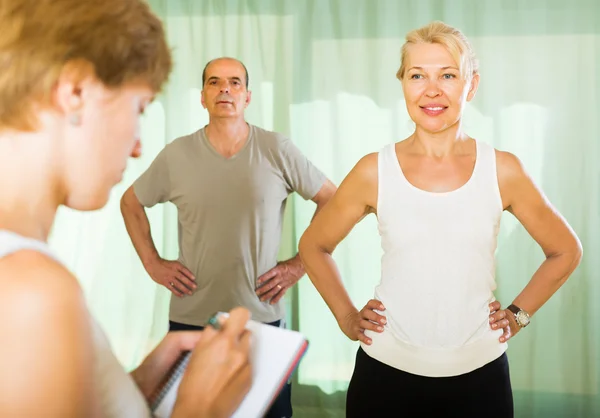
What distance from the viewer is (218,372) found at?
2.02ft

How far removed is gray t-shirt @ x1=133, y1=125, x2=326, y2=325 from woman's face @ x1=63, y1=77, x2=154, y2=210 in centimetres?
154

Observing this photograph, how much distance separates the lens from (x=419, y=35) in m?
1.54

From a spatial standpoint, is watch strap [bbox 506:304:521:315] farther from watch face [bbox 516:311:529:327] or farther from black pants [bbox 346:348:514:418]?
black pants [bbox 346:348:514:418]

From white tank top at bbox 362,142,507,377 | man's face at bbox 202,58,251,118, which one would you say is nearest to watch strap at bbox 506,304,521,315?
white tank top at bbox 362,142,507,377

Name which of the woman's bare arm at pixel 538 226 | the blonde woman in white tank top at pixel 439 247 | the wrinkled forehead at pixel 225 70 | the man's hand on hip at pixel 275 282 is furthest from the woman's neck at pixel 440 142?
the wrinkled forehead at pixel 225 70

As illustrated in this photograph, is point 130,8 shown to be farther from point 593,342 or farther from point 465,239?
point 593,342

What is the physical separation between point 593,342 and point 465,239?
5.07 ft

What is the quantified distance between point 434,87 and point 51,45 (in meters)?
1.17

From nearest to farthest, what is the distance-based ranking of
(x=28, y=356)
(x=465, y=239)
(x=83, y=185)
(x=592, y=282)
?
(x=28, y=356), (x=83, y=185), (x=465, y=239), (x=592, y=282)

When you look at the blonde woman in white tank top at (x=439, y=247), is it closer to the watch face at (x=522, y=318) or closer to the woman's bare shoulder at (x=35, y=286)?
the watch face at (x=522, y=318)

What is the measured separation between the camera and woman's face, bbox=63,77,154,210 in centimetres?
53

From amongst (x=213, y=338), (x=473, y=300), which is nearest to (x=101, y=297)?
(x=473, y=300)

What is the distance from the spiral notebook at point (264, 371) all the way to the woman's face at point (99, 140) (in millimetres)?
233

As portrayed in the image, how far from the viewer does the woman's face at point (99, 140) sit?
53 centimetres
